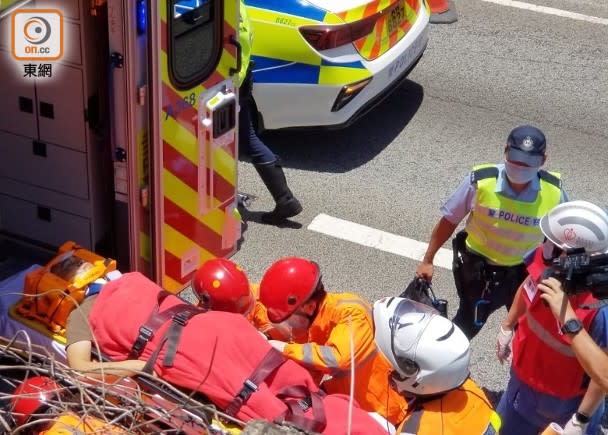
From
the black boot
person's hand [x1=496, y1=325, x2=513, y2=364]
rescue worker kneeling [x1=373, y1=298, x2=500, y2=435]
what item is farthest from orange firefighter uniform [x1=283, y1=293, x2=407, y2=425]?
the black boot

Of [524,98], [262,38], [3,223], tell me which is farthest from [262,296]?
[524,98]

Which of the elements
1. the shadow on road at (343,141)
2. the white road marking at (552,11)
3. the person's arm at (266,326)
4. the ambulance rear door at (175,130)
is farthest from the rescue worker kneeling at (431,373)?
the white road marking at (552,11)

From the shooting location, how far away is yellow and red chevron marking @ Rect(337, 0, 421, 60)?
23.4 feet

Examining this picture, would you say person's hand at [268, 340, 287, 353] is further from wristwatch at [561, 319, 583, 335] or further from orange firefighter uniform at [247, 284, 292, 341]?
wristwatch at [561, 319, 583, 335]

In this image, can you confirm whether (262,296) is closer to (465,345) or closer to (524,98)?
(465,345)

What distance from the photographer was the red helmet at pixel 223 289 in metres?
4.32

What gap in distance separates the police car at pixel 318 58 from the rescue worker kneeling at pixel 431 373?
3551 mm

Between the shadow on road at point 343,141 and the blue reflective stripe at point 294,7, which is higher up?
the blue reflective stripe at point 294,7

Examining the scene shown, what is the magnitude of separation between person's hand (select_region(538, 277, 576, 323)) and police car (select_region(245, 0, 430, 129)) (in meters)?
3.40

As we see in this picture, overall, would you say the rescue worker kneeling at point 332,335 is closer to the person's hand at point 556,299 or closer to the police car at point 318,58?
the person's hand at point 556,299

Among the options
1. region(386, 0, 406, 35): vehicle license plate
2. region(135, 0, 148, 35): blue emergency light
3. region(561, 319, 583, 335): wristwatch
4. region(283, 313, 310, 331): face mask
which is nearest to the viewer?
region(561, 319, 583, 335): wristwatch

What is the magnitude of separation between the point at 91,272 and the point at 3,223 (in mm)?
1273

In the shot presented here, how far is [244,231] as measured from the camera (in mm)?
6816

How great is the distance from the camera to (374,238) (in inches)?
269
